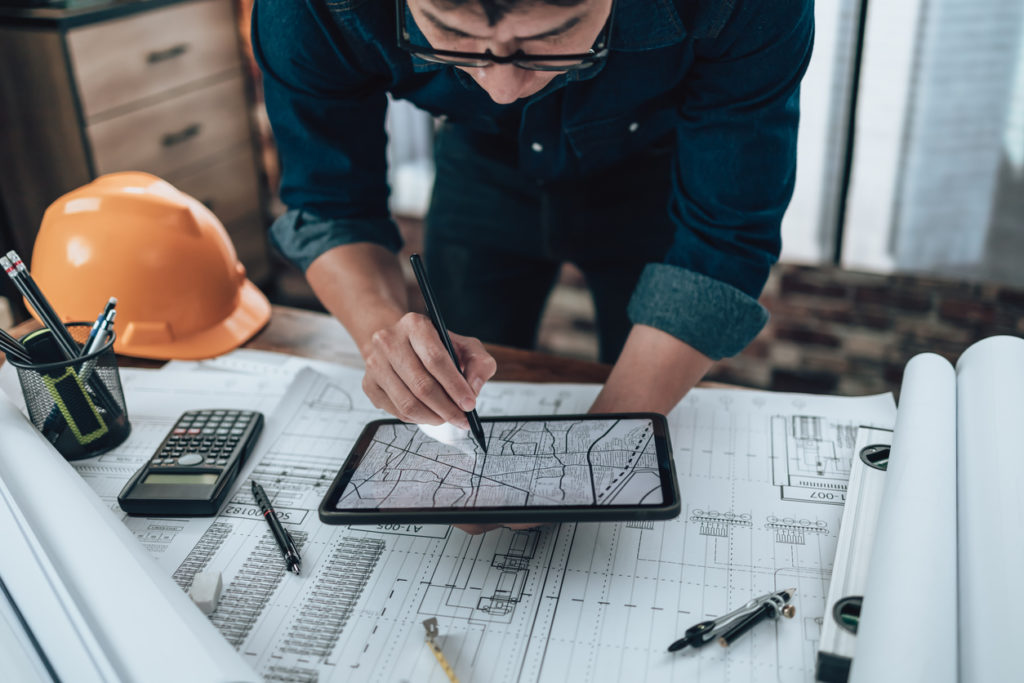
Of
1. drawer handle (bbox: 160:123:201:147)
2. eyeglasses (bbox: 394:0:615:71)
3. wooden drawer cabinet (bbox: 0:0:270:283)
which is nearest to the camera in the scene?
eyeglasses (bbox: 394:0:615:71)

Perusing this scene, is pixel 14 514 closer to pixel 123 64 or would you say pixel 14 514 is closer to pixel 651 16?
pixel 651 16

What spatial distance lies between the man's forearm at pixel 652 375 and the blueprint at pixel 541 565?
0.15 feet

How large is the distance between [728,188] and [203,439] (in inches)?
22.6

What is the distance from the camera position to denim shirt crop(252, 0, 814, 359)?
0.76 metres

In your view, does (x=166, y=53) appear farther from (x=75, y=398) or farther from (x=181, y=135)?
(x=75, y=398)

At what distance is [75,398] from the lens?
783 mm

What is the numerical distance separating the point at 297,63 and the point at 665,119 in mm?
406

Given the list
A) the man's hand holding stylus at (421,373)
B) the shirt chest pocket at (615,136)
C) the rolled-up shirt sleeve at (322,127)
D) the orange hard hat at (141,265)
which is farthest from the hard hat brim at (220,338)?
the shirt chest pocket at (615,136)

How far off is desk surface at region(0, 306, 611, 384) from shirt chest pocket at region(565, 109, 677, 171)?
0.24 meters

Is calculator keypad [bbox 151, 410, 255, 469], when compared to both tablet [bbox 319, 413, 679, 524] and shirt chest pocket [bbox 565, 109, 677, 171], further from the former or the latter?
shirt chest pocket [bbox 565, 109, 677, 171]

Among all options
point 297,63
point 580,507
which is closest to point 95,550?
point 580,507

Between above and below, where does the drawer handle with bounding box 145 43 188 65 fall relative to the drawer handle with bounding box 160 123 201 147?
above

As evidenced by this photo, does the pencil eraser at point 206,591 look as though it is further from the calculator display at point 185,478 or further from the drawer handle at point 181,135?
the drawer handle at point 181,135

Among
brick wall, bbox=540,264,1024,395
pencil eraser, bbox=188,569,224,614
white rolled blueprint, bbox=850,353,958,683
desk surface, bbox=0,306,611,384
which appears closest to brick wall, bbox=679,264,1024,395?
brick wall, bbox=540,264,1024,395
